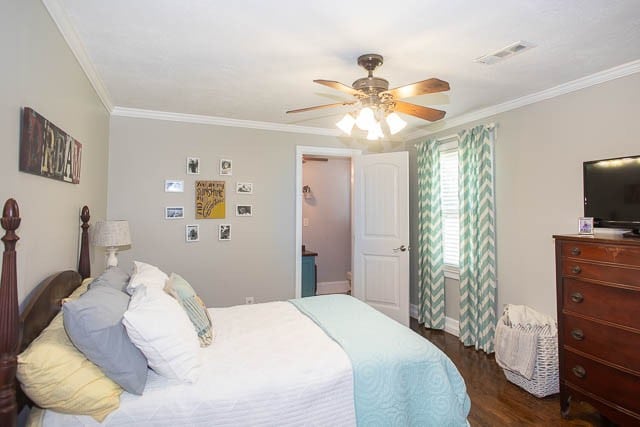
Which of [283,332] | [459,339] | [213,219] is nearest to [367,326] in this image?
[283,332]

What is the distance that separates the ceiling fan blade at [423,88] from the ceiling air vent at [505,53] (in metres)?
0.62

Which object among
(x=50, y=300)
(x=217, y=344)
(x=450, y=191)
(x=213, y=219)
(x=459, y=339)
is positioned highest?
(x=450, y=191)

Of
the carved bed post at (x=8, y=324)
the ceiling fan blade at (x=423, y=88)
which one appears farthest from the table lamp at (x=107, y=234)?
the ceiling fan blade at (x=423, y=88)

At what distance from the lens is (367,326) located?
6.86 ft

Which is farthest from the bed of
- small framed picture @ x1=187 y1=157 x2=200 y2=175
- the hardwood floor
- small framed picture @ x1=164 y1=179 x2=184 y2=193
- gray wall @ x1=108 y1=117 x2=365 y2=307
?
small framed picture @ x1=187 y1=157 x2=200 y2=175

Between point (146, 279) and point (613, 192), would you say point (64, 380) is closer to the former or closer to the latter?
point (146, 279)

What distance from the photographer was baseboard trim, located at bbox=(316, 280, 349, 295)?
5781mm

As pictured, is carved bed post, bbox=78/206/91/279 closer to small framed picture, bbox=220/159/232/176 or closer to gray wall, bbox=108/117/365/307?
gray wall, bbox=108/117/365/307

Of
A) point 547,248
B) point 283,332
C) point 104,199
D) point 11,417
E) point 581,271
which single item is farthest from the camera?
point 104,199

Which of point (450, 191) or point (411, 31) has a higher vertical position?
point (411, 31)

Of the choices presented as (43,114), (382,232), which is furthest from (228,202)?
(43,114)

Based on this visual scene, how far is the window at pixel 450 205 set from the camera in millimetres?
3775

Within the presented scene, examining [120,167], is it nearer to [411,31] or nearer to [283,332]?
[283,332]

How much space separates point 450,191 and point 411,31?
2267 mm
